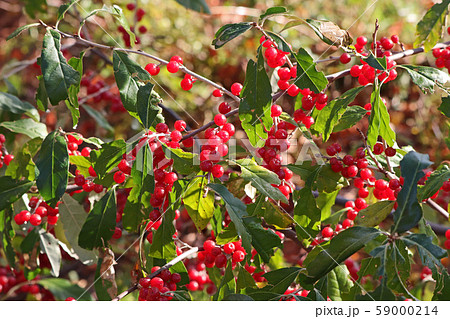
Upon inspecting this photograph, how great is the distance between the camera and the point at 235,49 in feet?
8.67

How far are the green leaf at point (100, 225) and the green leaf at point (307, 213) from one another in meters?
0.45

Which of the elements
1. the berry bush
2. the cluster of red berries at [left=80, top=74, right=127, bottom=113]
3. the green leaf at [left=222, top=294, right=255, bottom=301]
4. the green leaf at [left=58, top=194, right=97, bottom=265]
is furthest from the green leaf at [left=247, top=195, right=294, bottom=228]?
the cluster of red berries at [left=80, top=74, right=127, bottom=113]

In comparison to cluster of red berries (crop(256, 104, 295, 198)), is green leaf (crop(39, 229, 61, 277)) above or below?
below

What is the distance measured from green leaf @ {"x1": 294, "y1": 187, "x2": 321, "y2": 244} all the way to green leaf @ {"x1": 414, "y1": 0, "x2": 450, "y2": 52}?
1.32 ft

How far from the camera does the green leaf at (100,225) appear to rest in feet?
3.81

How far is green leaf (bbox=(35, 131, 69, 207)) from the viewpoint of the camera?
1011mm

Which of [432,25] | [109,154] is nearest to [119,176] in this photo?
[109,154]

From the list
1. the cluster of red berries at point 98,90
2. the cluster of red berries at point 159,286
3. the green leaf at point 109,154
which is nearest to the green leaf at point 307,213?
the cluster of red berries at point 159,286

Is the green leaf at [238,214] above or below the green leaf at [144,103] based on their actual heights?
below

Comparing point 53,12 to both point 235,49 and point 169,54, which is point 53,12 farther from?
point 235,49

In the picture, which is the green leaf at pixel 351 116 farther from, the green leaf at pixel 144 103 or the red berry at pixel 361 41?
the green leaf at pixel 144 103

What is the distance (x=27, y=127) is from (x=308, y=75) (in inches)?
33.3

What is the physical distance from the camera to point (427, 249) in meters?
0.83

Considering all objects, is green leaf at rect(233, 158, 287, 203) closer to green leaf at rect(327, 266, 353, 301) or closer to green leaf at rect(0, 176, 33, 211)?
green leaf at rect(327, 266, 353, 301)
